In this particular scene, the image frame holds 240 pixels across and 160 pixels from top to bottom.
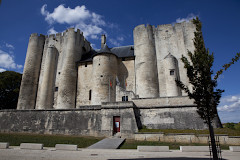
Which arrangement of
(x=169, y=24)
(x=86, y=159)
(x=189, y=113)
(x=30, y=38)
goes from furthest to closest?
(x=30, y=38)
(x=169, y=24)
(x=189, y=113)
(x=86, y=159)

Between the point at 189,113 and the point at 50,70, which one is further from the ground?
the point at 50,70

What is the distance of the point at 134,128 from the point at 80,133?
17.0ft

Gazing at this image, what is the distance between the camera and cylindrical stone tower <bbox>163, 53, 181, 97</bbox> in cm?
1906

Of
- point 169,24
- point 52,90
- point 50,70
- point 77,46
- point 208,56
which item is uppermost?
point 169,24

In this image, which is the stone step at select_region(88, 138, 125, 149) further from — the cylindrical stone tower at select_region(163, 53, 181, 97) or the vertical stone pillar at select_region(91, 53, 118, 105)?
the cylindrical stone tower at select_region(163, 53, 181, 97)

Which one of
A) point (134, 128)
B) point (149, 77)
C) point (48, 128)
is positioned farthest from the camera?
point (149, 77)

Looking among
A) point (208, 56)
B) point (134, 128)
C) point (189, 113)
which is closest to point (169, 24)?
point (189, 113)

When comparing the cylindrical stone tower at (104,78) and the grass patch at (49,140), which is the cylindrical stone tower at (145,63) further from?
the grass patch at (49,140)

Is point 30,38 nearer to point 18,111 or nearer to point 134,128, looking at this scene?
point 18,111

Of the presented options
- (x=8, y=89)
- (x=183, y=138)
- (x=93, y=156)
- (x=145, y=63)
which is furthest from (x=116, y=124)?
(x=8, y=89)

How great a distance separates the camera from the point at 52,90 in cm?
2509

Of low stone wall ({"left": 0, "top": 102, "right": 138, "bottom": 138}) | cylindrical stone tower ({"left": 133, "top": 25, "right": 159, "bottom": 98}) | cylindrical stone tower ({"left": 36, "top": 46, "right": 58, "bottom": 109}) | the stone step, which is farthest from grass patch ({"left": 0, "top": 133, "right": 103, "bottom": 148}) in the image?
cylindrical stone tower ({"left": 36, "top": 46, "right": 58, "bottom": 109})

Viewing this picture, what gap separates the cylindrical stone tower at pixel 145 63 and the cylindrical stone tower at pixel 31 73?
56.6ft

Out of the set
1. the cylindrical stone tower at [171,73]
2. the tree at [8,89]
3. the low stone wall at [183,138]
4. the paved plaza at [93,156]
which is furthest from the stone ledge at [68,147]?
the tree at [8,89]
